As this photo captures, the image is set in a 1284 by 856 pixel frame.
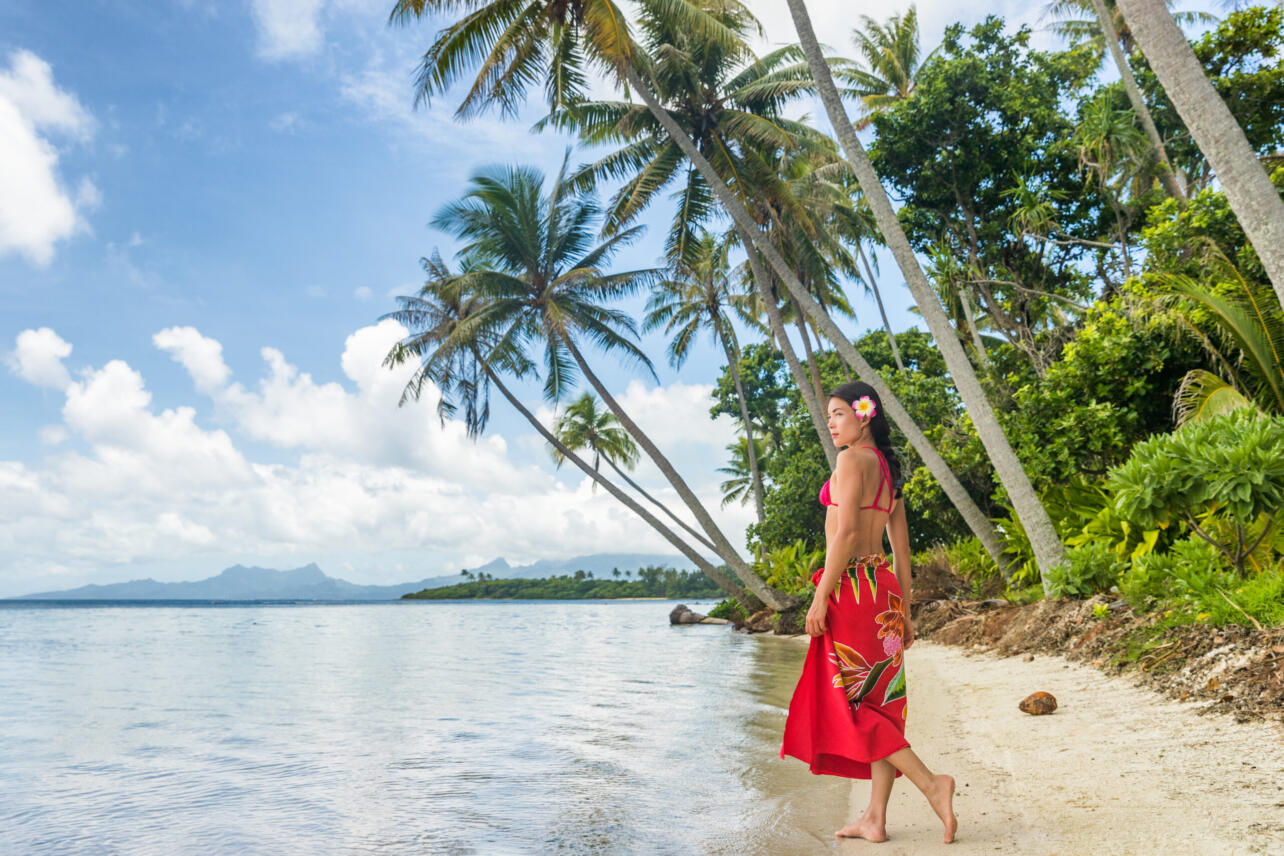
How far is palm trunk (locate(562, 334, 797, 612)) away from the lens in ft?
62.4

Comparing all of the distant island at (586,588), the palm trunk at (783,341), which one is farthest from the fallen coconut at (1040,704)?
the distant island at (586,588)

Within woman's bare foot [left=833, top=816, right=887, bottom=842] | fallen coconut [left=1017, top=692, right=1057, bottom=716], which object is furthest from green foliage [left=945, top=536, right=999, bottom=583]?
woman's bare foot [left=833, top=816, right=887, bottom=842]

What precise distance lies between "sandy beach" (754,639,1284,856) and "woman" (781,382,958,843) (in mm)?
283

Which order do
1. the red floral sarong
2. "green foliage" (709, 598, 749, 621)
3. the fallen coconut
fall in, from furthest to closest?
"green foliage" (709, 598, 749, 621)
the fallen coconut
the red floral sarong

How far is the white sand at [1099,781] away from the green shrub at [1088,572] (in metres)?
2.64

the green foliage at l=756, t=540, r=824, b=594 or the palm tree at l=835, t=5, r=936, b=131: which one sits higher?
the palm tree at l=835, t=5, r=936, b=131

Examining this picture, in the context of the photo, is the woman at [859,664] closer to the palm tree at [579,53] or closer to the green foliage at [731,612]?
the palm tree at [579,53]

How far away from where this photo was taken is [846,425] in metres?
3.04

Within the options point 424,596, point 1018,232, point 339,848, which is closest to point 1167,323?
point 1018,232

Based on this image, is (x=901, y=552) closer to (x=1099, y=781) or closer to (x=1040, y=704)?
(x=1099, y=781)

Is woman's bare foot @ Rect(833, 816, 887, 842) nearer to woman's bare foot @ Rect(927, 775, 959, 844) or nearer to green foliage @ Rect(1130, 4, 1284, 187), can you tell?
woman's bare foot @ Rect(927, 775, 959, 844)

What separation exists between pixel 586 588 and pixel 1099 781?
72617 mm

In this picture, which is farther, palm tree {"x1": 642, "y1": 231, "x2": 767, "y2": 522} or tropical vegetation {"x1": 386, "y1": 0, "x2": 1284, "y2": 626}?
palm tree {"x1": 642, "y1": 231, "x2": 767, "y2": 522}

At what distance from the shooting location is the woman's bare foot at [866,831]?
9.81 feet
